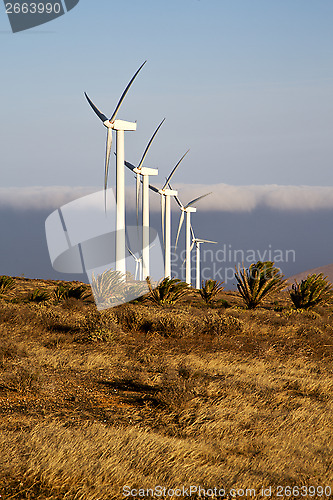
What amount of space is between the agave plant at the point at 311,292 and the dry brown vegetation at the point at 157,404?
551cm

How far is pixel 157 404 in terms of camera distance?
8.98 metres

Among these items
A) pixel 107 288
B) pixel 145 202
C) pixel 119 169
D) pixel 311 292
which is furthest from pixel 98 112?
pixel 311 292

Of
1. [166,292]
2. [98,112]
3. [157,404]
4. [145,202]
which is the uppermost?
[98,112]

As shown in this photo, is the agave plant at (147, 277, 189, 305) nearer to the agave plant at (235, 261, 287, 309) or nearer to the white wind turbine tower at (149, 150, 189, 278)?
the agave plant at (235, 261, 287, 309)

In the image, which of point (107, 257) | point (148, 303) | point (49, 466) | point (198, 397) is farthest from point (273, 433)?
point (107, 257)

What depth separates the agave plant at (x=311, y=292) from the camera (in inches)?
864

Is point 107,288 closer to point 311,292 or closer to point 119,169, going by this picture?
point 311,292

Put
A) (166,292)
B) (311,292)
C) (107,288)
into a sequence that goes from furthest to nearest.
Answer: (107,288) < (166,292) < (311,292)

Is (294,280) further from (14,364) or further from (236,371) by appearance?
(14,364)

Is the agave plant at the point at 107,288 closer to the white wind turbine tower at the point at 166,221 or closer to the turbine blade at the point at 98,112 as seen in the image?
the turbine blade at the point at 98,112

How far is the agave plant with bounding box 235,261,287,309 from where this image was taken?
75.5ft

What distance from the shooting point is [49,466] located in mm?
5602

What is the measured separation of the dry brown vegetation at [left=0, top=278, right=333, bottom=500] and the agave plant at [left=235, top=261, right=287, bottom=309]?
6.22 metres

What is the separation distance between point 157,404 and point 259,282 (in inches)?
586
